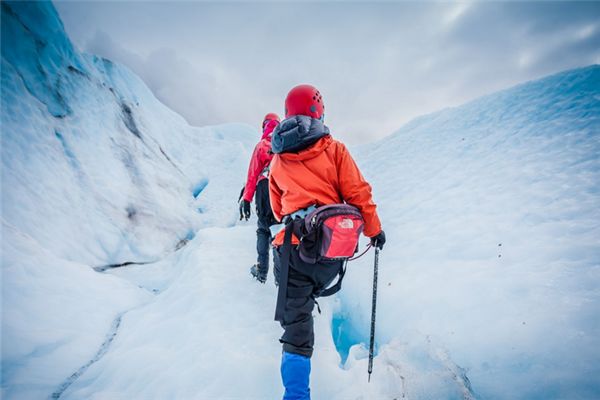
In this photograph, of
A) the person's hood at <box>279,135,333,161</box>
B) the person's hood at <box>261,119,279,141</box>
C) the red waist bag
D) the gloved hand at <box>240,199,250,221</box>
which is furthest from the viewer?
the person's hood at <box>261,119,279,141</box>

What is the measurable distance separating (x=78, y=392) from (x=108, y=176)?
5.40 meters

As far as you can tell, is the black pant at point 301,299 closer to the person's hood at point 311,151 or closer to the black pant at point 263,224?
the person's hood at point 311,151

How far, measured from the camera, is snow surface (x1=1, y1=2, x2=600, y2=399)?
1.76 m

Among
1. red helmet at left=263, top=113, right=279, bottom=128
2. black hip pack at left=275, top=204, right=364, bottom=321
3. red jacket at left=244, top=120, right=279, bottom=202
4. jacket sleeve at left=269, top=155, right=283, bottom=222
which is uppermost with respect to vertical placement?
red helmet at left=263, top=113, right=279, bottom=128

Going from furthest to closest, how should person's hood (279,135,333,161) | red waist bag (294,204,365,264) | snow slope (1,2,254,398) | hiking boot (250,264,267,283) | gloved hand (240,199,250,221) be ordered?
gloved hand (240,199,250,221), hiking boot (250,264,267,283), snow slope (1,2,254,398), person's hood (279,135,333,161), red waist bag (294,204,365,264)

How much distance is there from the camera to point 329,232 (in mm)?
1477

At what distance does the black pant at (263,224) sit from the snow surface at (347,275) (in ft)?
1.09

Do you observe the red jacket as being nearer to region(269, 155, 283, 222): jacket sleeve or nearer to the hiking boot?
the hiking boot

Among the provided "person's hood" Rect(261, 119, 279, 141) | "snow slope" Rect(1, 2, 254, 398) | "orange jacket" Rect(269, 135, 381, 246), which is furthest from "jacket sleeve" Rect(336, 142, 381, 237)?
"snow slope" Rect(1, 2, 254, 398)

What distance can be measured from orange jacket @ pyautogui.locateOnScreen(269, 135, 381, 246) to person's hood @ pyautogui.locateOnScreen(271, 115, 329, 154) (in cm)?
4

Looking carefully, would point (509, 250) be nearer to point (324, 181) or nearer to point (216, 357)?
point (324, 181)

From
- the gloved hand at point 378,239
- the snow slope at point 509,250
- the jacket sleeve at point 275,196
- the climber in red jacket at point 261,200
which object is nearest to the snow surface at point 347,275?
the snow slope at point 509,250

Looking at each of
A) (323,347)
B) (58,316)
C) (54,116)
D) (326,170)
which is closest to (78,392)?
(58,316)

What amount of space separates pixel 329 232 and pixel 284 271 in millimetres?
427
